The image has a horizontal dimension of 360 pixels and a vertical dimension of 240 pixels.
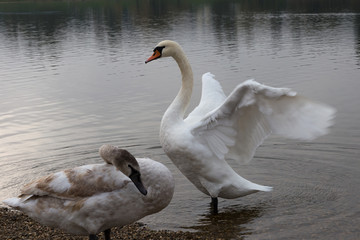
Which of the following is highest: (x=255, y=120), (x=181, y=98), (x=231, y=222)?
(x=181, y=98)

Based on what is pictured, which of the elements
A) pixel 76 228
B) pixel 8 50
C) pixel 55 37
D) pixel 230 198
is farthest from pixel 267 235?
pixel 55 37

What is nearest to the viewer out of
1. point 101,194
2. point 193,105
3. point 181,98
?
point 101,194

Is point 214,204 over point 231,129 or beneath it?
beneath

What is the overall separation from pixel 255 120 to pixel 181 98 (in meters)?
1.37

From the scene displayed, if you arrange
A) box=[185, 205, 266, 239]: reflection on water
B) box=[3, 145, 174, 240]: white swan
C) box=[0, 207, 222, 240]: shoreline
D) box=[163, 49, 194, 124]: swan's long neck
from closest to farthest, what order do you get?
box=[3, 145, 174, 240]: white swan < box=[0, 207, 222, 240]: shoreline < box=[185, 205, 266, 239]: reflection on water < box=[163, 49, 194, 124]: swan's long neck

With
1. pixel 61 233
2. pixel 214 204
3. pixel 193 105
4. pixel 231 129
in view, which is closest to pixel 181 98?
pixel 231 129

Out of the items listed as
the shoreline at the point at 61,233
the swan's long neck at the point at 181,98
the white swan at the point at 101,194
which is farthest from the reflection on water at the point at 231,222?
the white swan at the point at 101,194

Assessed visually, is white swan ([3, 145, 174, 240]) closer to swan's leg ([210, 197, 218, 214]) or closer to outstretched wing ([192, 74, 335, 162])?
outstretched wing ([192, 74, 335, 162])

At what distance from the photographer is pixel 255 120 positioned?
7.94m

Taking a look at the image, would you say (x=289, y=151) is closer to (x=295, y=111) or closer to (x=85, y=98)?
(x=295, y=111)

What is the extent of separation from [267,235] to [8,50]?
29182 mm

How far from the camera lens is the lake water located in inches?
333

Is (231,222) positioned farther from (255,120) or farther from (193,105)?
(193,105)

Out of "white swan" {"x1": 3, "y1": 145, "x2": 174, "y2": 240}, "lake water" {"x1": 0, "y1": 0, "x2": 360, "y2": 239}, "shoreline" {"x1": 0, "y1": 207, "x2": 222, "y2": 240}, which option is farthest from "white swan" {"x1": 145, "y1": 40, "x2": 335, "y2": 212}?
"white swan" {"x1": 3, "y1": 145, "x2": 174, "y2": 240}
